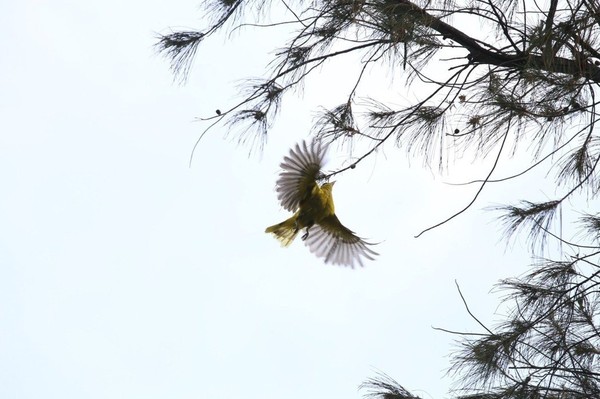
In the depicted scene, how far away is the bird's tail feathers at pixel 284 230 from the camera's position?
11.9ft

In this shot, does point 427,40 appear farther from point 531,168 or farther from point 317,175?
point 317,175

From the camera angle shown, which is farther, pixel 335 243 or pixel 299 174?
pixel 335 243

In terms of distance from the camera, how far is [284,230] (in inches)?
143

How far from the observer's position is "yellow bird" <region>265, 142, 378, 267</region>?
3.37 meters

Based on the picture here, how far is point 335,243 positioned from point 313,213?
346mm

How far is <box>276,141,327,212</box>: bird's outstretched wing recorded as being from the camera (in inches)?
131

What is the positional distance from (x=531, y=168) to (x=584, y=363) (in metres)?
0.62

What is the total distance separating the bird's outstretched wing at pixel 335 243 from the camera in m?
3.79

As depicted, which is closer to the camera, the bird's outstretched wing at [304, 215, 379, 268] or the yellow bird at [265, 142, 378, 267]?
the yellow bird at [265, 142, 378, 267]

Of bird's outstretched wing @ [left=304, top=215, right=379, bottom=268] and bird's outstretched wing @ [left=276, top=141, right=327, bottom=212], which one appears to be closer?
bird's outstretched wing @ [left=276, top=141, right=327, bottom=212]

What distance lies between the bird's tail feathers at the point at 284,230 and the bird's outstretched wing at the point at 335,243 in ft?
0.44

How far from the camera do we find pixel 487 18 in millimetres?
2592

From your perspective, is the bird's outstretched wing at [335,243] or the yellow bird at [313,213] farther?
the bird's outstretched wing at [335,243]

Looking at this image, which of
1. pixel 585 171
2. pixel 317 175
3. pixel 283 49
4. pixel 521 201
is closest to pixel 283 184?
pixel 317 175
